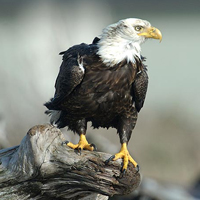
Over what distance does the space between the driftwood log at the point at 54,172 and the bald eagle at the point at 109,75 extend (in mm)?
360

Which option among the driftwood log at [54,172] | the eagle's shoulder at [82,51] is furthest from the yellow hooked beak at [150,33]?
the driftwood log at [54,172]

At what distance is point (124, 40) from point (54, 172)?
1.43 m

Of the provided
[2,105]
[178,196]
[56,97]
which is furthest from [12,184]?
[2,105]

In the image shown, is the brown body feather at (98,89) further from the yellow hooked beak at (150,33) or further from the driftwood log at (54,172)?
the driftwood log at (54,172)

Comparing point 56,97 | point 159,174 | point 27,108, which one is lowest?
point 159,174

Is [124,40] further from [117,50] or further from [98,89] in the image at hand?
[98,89]

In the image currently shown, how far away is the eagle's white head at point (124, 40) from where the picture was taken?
16.8 feet

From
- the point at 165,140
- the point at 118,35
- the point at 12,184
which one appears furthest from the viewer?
the point at 165,140

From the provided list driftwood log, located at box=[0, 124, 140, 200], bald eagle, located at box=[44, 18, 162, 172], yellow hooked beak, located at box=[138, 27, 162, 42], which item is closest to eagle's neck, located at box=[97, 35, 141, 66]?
bald eagle, located at box=[44, 18, 162, 172]

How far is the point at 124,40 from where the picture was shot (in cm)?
515

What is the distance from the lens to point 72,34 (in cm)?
→ 929

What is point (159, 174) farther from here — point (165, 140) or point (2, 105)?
point (2, 105)

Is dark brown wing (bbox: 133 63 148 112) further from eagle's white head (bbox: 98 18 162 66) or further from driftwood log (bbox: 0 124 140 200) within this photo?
driftwood log (bbox: 0 124 140 200)

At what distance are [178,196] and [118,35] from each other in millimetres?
3604
